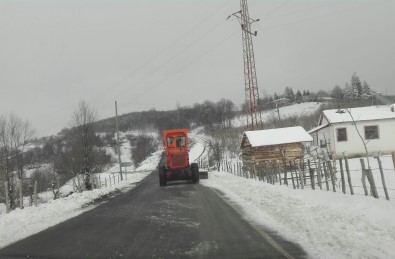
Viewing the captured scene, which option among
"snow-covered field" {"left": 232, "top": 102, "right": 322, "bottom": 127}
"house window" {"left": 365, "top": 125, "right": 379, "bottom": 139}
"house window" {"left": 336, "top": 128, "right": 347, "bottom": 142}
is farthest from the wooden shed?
"snow-covered field" {"left": 232, "top": 102, "right": 322, "bottom": 127}

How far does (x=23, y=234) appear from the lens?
11.6m

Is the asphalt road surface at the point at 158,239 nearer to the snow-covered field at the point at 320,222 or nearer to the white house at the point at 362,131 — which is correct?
the snow-covered field at the point at 320,222

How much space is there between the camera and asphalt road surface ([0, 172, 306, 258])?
7.90 meters

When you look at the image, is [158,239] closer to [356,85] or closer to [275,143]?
[275,143]

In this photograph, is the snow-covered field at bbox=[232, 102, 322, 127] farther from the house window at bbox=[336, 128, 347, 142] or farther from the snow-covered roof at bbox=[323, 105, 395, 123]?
the house window at bbox=[336, 128, 347, 142]

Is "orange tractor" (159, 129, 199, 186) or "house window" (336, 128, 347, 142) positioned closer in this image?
"orange tractor" (159, 129, 199, 186)

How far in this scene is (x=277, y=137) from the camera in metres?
50.3

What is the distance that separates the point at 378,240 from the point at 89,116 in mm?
55629

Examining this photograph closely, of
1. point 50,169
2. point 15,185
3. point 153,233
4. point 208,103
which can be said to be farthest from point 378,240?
point 208,103

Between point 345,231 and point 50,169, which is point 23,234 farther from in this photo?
point 50,169

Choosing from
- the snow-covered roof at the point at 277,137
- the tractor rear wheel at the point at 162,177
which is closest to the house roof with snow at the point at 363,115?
the snow-covered roof at the point at 277,137

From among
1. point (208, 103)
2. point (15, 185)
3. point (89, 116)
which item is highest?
point (208, 103)

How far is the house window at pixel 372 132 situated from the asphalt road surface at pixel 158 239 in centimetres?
3826

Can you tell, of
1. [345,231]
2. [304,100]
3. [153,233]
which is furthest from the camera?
[304,100]
